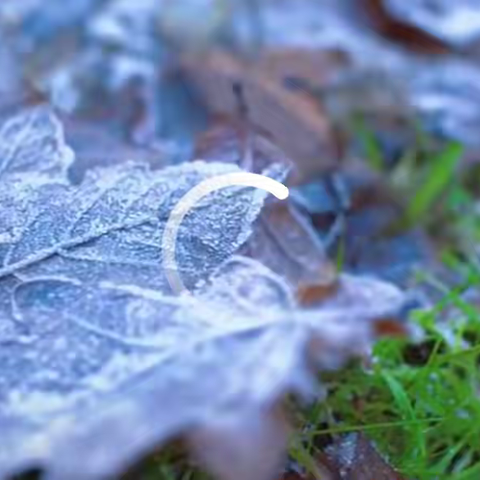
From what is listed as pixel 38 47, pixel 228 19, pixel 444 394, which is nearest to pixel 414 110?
pixel 228 19

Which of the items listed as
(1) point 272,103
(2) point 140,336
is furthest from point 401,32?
(2) point 140,336

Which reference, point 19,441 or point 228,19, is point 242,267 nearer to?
point 19,441

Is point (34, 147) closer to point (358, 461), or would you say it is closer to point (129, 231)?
point (129, 231)

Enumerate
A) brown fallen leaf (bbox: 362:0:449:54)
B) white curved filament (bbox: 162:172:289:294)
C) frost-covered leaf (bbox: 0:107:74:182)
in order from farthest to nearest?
brown fallen leaf (bbox: 362:0:449:54) < frost-covered leaf (bbox: 0:107:74:182) < white curved filament (bbox: 162:172:289:294)

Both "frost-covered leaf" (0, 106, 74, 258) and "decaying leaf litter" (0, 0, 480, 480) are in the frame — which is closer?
"decaying leaf litter" (0, 0, 480, 480)

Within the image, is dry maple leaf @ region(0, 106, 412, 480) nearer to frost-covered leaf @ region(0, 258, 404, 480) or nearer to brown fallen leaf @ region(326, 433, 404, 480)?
frost-covered leaf @ region(0, 258, 404, 480)

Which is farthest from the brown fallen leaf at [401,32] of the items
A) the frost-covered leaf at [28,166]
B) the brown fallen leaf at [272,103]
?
the frost-covered leaf at [28,166]

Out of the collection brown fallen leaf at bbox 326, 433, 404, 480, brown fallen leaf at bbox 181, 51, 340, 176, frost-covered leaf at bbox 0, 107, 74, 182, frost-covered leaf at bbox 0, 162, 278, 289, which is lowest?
brown fallen leaf at bbox 181, 51, 340, 176

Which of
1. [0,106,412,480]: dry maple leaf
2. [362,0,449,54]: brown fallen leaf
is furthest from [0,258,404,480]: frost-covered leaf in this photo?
[362,0,449,54]: brown fallen leaf
